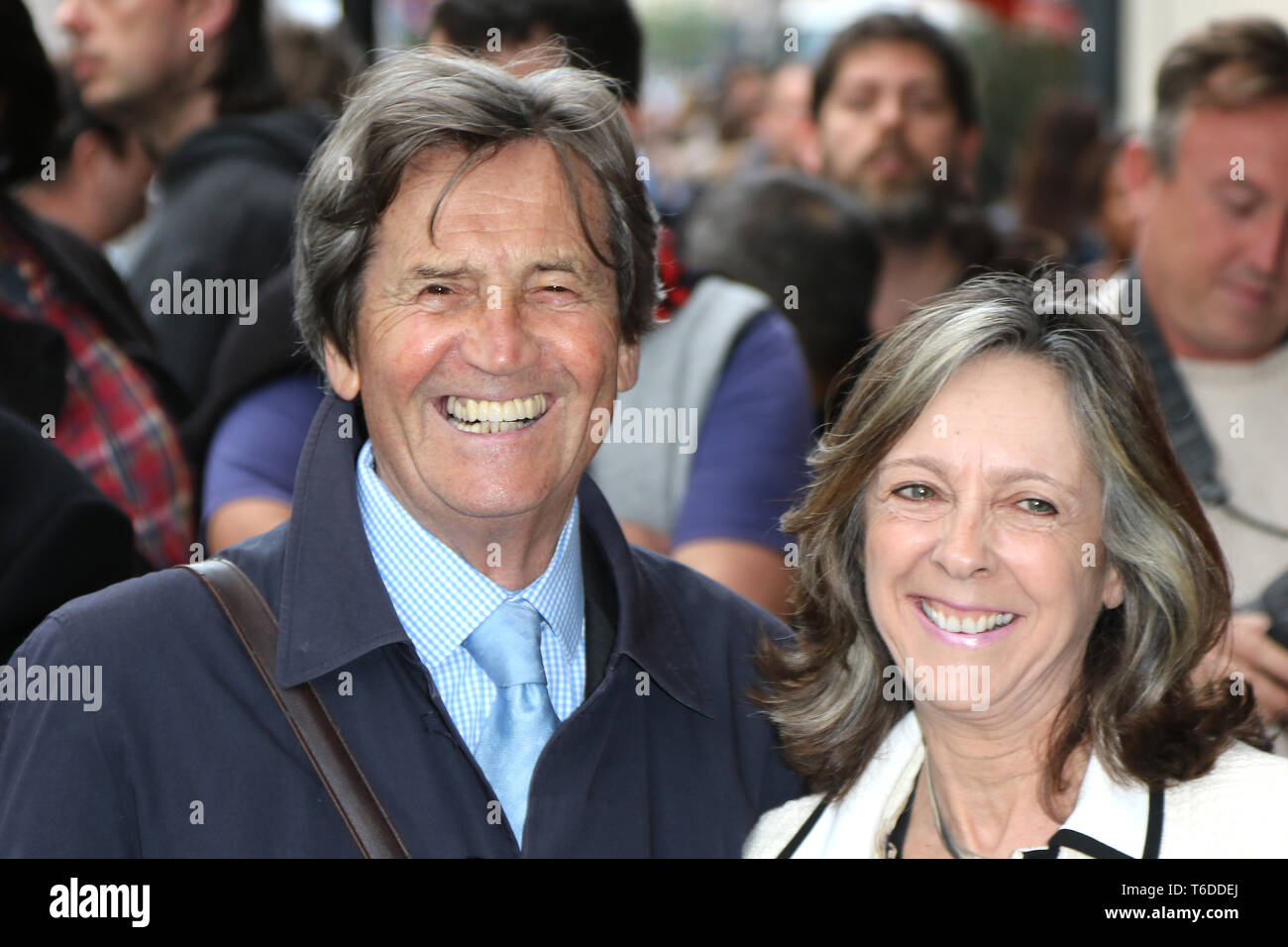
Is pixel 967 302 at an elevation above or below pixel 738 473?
above

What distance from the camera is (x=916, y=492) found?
240 cm

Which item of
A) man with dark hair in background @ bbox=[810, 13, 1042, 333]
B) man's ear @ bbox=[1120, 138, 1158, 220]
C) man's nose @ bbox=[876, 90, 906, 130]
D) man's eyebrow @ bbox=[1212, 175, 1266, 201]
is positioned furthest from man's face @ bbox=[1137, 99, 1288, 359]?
man's nose @ bbox=[876, 90, 906, 130]

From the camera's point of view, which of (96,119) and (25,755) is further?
(96,119)

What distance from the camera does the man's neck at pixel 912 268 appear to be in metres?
4.73

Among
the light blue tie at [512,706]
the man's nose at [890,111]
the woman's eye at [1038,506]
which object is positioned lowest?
the light blue tie at [512,706]

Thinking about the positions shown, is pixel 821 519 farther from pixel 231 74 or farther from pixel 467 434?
pixel 231 74

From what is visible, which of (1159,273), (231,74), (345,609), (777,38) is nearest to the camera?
(345,609)

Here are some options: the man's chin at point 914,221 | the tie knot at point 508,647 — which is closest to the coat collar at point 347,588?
the tie knot at point 508,647

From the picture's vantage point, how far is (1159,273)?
3.67 meters

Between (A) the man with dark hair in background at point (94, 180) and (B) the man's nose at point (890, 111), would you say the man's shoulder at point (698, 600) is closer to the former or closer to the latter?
(A) the man with dark hair in background at point (94, 180)

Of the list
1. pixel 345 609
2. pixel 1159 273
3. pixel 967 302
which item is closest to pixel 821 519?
pixel 967 302

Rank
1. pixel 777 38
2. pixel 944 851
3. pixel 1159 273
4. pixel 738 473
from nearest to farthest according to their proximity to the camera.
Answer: pixel 944 851 < pixel 738 473 < pixel 1159 273 < pixel 777 38

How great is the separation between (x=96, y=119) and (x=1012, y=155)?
29.5 feet

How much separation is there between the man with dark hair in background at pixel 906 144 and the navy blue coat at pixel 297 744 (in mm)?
2525
